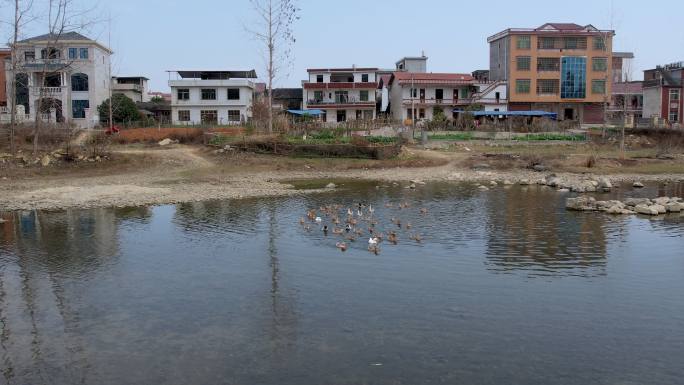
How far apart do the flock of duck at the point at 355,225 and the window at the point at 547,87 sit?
53023 millimetres

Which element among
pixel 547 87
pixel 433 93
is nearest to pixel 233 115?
pixel 433 93

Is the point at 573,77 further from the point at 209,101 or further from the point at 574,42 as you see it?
the point at 209,101

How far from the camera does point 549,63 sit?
239 ft

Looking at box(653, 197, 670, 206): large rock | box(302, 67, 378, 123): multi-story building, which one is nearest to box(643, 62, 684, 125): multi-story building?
box(302, 67, 378, 123): multi-story building

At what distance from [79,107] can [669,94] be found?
218ft

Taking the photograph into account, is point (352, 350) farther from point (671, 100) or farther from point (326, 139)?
point (671, 100)

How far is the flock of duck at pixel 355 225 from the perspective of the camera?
19.1 metres

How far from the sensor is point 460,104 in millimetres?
73750

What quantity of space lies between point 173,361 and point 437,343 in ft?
14.2

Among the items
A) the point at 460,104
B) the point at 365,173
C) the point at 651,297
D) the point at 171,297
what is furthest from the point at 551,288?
the point at 460,104

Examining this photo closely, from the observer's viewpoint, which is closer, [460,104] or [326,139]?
[326,139]

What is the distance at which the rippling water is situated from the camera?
1005 centimetres

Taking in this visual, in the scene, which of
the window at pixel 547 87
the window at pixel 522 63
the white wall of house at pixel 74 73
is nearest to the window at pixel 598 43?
the window at pixel 547 87

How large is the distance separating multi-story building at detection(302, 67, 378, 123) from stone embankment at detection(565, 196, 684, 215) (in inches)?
2131
